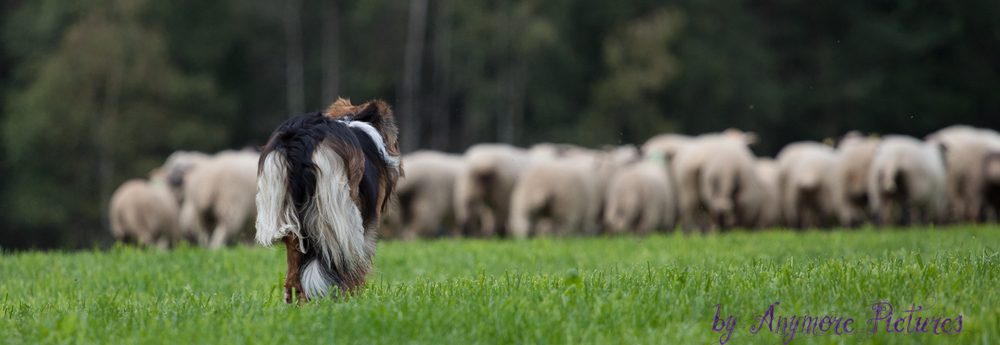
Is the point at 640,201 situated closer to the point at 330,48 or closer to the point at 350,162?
the point at 350,162

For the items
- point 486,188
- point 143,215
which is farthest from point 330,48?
point 486,188

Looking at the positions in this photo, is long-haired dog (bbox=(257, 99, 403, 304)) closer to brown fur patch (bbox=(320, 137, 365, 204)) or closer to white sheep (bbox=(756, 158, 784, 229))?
brown fur patch (bbox=(320, 137, 365, 204))

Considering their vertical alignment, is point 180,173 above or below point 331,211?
below

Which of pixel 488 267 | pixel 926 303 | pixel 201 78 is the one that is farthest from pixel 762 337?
pixel 201 78

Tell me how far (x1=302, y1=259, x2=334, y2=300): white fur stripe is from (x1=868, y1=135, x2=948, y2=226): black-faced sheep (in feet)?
35.9

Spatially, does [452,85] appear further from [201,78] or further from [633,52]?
[201,78]

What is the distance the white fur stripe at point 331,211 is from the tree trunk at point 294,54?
2631 cm

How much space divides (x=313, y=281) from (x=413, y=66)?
2590 centimetres

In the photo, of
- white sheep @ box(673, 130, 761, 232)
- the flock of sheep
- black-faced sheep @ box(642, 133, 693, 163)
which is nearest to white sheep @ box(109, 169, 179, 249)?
the flock of sheep

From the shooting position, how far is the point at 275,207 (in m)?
3.73

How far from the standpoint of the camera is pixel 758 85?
29.6 m

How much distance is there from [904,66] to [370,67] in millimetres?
19403

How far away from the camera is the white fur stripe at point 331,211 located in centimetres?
373

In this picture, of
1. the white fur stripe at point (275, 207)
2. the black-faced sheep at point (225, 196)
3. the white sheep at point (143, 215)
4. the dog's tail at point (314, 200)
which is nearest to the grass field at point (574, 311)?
the dog's tail at point (314, 200)
